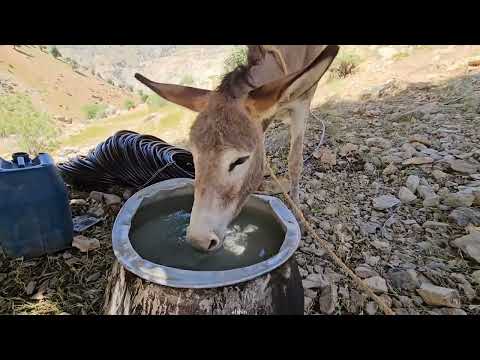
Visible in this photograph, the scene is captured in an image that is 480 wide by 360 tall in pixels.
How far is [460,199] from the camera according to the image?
120 inches

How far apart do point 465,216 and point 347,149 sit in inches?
67.5

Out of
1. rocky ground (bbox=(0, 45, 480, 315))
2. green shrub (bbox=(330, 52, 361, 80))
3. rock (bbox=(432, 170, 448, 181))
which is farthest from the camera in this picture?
green shrub (bbox=(330, 52, 361, 80))

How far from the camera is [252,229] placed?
Answer: 2178 millimetres

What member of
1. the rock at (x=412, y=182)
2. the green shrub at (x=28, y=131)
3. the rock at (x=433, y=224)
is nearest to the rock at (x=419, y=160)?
the rock at (x=412, y=182)

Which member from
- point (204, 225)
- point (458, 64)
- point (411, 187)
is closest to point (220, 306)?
point (204, 225)

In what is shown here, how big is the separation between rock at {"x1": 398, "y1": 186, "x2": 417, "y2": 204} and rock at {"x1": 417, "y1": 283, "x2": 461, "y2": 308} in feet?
4.05

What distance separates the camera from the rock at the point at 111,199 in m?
3.22

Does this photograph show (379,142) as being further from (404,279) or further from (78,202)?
(78,202)

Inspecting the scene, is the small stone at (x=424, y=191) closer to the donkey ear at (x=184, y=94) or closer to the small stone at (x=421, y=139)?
the small stone at (x=421, y=139)

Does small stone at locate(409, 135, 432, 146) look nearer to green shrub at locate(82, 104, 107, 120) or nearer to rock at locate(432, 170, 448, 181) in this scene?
rock at locate(432, 170, 448, 181)

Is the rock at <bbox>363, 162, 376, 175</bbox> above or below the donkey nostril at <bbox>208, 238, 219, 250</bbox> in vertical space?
below

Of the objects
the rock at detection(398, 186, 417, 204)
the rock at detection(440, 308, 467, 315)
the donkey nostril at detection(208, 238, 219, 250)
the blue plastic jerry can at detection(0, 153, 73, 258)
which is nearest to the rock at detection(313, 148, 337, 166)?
the rock at detection(398, 186, 417, 204)

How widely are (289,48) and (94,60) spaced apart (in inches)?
2140

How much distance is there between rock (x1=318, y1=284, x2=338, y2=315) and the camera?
216cm
